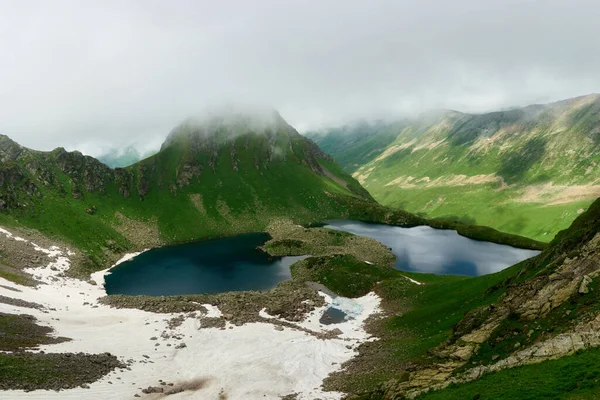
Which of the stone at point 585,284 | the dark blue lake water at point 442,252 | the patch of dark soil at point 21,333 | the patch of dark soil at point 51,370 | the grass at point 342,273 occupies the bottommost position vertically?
the dark blue lake water at point 442,252

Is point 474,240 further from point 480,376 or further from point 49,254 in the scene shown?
point 49,254

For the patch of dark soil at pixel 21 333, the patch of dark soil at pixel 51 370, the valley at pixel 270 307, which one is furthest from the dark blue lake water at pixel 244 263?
the patch of dark soil at pixel 51 370

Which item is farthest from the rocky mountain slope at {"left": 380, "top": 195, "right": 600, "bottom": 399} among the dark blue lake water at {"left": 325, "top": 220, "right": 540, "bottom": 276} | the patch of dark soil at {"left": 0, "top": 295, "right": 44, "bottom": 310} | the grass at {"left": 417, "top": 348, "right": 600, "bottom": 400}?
the dark blue lake water at {"left": 325, "top": 220, "right": 540, "bottom": 276}

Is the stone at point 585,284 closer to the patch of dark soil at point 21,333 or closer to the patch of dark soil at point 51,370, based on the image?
the patch of dark soil at point 51,370

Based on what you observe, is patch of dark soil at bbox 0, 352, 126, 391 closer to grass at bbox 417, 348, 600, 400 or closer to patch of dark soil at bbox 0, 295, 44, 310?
patch of dark soil at bbox 0, 295, 44, 310

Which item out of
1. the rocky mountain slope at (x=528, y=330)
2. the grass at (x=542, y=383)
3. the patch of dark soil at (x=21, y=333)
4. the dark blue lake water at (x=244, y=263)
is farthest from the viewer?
the dark blue lake water at (x=244, y=263)
